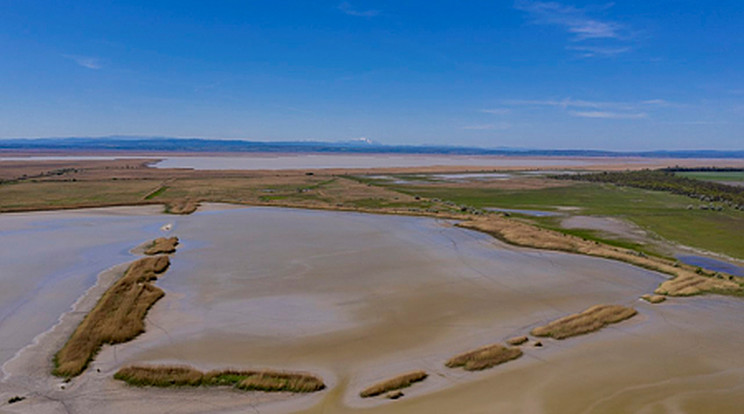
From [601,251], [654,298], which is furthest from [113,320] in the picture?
[601,251]

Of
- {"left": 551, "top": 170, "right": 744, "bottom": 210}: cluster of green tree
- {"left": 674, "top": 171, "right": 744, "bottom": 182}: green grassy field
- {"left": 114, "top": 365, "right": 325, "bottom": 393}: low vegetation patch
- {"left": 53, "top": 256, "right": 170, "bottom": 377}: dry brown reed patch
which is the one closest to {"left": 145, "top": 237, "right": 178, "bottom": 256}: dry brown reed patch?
→ {"left": 53, "top": 256, "right": 170, "bottom": 377}: dry brown reed patch

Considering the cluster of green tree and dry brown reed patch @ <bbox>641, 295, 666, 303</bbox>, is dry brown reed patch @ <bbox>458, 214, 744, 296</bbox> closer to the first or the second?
dry brown reed patch @ <bbox>641, 295, 666, 303</bbox>

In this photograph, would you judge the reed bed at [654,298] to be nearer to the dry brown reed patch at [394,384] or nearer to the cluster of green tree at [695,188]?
the dry brown reed patch at [394,384]

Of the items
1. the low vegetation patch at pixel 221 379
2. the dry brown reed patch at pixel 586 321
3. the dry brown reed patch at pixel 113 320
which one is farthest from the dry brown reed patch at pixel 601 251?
the dry brown reed patch at pixel 113 320

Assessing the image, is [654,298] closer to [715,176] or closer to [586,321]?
[586,321]

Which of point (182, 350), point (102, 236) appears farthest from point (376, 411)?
point (102, 236)

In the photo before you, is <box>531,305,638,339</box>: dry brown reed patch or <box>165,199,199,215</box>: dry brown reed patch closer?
<box>531,305,638,339</box>: dry brown reed patch
